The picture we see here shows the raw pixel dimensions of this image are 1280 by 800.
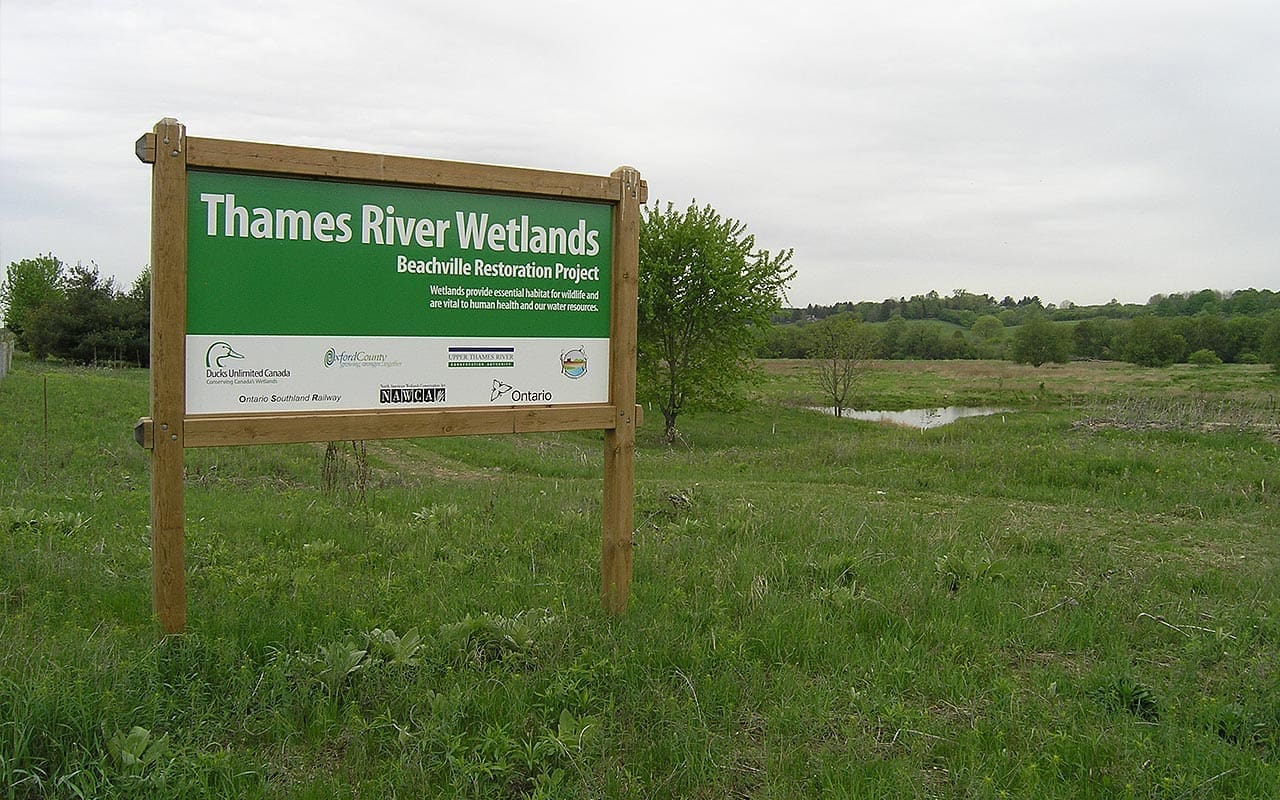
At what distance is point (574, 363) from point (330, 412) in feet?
4.60

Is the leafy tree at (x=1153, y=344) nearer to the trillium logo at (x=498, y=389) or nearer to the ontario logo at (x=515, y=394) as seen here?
the ontario logo at (x=515, y=394)

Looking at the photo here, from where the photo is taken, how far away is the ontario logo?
4.83m

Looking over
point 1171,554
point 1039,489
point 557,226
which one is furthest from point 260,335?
point 1039,489

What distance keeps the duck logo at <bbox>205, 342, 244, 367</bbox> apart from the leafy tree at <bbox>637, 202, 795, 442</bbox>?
22.7 meters

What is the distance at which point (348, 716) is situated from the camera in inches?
141

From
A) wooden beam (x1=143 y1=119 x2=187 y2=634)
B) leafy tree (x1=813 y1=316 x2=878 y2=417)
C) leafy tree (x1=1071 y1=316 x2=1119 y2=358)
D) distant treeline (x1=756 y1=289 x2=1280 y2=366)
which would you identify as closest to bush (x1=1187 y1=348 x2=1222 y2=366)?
distant treeline (x1=756 y1=289 x2=1280 y2=366)

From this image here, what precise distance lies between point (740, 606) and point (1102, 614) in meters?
2.17

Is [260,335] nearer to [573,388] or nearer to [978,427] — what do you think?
[573,388]

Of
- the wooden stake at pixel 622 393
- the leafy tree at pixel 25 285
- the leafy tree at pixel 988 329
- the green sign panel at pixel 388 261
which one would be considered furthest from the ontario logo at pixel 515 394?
the leafy tree at pixel 988 329

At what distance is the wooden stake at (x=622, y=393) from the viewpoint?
198 inches

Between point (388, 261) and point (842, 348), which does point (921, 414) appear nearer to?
point (842, 348)

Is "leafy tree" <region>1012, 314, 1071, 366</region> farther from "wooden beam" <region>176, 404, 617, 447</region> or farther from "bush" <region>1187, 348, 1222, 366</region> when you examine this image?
"wooden beam" <region>176, 404, 617, 447</region>

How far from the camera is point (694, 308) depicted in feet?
90.1

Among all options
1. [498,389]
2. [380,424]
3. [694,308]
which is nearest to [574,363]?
[498,389]
